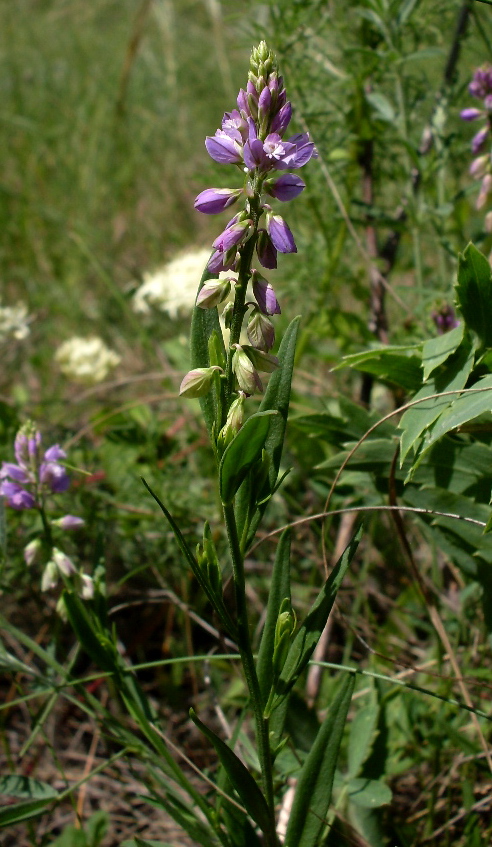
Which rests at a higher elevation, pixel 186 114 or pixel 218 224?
pixel 186 114

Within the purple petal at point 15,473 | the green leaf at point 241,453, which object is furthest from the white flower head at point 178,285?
the green leaf at point 241,453

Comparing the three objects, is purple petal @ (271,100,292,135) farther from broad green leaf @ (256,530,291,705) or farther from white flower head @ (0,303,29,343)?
white flower head @ (0,303,29,343)

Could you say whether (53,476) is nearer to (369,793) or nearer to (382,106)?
(369,793)

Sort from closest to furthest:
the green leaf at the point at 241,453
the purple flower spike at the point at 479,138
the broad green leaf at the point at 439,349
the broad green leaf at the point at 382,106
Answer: the green leaf at the point at 241,453, the broad green leaf at the point at 439,349, the purple flower spike at the point at 479,138, the broad green leaf at the point at 382,106

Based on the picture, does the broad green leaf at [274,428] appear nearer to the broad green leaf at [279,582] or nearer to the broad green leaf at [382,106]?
the broad green leaf at [279,582]

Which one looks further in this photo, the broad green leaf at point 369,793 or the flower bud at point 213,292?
the broad green leaf at point 369,793

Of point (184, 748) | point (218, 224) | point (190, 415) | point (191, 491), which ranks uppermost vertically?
point (218, 224)

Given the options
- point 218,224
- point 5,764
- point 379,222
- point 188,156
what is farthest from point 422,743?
point 188,156

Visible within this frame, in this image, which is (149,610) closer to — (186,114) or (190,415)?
(190,415)
